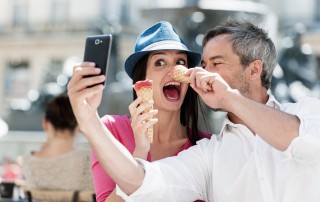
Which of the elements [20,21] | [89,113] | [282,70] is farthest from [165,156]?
[20,21]

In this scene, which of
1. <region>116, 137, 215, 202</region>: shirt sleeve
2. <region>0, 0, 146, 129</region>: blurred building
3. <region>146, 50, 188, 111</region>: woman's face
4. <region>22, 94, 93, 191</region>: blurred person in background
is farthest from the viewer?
<region>0, 0, 146, 129</region>: blurred building

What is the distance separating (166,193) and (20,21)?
3581cm

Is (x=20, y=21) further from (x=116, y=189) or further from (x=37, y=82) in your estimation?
(x=116, y=189)

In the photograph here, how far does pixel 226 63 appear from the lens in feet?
8.96

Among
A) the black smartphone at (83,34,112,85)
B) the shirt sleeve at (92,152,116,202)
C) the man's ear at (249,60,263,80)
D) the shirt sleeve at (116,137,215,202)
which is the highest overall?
the black smartphone at (83,34,112,85)

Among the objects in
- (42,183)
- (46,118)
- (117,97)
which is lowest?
(117,97)

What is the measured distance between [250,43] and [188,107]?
0.39 m

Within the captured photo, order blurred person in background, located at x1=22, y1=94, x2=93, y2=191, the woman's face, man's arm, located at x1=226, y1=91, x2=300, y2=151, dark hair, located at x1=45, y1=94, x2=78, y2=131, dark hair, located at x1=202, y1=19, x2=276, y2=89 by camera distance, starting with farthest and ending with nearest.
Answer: dark hair, located at x1=45, y1=94, x2=78, y2=131 < blurred person in background, located at x1=22, y1=94, x2=93, y2=191 < the woman's face < dark hair, located at x1=202, y1=19, x2=276, y2=89 < man's arm, located at x1=226, y1=91, x2=300, y2=151

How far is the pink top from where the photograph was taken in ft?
8.83

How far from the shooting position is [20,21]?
37.4 meters

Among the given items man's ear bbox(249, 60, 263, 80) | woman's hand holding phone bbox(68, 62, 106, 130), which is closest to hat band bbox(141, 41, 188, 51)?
man's ear bbox(249, 60, 263, 80)

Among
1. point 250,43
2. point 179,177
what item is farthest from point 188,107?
point 179,177

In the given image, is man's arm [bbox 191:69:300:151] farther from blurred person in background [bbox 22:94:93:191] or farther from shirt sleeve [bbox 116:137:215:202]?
blurred person in background [bbox 22:94:93:191]

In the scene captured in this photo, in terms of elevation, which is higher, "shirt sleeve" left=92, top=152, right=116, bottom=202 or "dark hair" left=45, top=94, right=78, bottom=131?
"shirt sleeve" left=92, top=152, right=116, bottom=202
